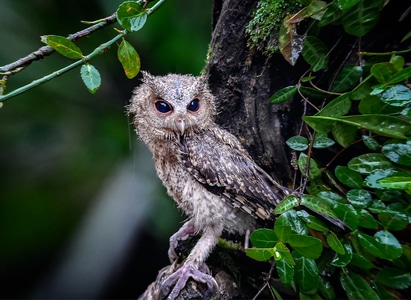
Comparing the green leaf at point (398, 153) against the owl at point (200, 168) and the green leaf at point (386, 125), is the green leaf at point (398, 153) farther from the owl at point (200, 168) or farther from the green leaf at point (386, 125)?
the owl at point (200, 168)

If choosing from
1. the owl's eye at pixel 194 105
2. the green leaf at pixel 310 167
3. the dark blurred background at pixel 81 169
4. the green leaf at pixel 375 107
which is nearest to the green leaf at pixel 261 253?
the green leaf at pixel 310 167

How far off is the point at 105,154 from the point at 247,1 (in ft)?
2.19

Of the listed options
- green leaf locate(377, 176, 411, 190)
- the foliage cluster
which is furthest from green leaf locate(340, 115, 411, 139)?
green leaf locate(377, 176, 411, 190)

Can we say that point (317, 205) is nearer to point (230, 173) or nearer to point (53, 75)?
point (230, 173)

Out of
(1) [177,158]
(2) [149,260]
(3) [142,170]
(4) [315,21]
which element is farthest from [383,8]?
(2) [149,260]

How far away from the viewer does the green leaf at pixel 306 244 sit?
79 cm

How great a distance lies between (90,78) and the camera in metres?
0.79

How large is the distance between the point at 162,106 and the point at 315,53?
0.39 m

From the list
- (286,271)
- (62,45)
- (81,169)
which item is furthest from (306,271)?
(81,169)

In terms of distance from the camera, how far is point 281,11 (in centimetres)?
100

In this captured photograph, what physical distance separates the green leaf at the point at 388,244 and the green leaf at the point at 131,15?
0.60m

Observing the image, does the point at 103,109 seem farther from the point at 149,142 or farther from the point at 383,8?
the point at 383,8

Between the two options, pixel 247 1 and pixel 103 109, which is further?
pixel 103 109

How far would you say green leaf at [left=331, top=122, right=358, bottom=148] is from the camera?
0.87 meters
